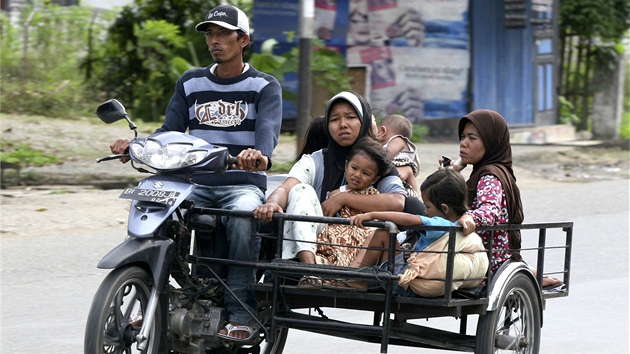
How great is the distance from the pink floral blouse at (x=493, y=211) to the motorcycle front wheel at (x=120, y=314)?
140cm

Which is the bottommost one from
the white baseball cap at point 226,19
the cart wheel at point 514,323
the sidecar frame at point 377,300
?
the cart wheel at point 514,323

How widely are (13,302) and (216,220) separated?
2678mm

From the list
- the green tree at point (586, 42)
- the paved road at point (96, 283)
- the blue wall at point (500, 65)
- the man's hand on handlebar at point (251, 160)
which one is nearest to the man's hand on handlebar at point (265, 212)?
the man's hand on handlebar at point (251, 160)

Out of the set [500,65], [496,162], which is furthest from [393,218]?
[500,65]

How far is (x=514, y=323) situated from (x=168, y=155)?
5.83ft

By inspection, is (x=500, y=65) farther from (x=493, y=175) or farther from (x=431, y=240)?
(x=431, y=240)

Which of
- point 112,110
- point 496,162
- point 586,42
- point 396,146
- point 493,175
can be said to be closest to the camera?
point 112,110

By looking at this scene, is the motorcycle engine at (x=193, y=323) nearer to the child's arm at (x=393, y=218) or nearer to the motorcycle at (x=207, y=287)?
the motorcycle at (x=207, y=287)

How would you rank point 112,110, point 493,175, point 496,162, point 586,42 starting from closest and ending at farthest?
point 112,110, point 493,175, point 496,162, point 586,42

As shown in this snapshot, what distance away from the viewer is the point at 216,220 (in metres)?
4.48

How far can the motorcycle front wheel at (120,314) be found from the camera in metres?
3.96

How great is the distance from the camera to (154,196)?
414 cm

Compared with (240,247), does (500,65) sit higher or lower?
lower

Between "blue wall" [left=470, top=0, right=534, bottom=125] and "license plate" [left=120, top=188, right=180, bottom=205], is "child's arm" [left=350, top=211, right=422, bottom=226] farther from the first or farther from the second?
"blue wall" [left=470, top=0, right=534, bottom=125]
